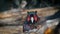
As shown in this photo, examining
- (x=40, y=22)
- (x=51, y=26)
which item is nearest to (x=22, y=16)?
(x=40, y=22)

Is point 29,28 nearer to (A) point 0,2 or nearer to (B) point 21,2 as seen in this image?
(B) point 21,2

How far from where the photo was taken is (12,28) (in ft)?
5.53

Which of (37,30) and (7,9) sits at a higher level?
(7,9)

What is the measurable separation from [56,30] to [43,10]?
251 mm

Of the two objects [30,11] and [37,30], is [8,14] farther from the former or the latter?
[37,30]

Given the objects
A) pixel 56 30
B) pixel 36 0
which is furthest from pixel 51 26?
pixel 36 0

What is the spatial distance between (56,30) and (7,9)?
0.56 m

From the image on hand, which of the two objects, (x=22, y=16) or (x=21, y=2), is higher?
(x=21, y=2)

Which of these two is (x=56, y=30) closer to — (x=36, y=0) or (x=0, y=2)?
(x=36, y=0)

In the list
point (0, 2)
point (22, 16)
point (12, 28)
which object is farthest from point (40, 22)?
point (0, 2)

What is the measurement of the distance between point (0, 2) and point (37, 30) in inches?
19.6

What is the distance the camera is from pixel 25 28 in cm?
167

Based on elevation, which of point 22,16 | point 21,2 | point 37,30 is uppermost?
point 21,2

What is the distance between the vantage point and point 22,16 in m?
1.68
